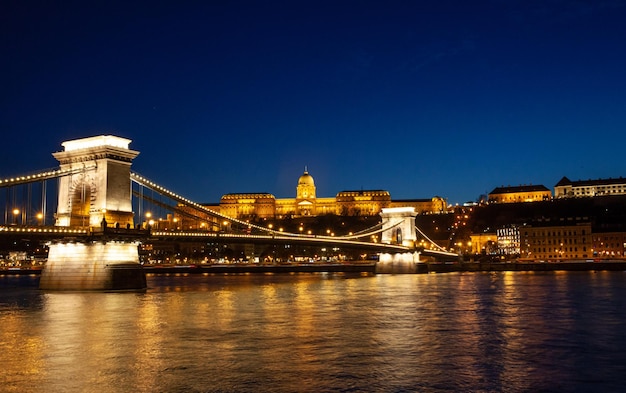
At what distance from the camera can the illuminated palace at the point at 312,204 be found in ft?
574

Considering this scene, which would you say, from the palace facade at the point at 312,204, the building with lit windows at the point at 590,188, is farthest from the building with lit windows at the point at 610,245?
the palace facade at the point at 312,204

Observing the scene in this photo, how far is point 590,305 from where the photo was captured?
30672 mm

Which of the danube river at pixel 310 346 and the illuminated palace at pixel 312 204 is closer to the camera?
the danube river at pixel 310 346

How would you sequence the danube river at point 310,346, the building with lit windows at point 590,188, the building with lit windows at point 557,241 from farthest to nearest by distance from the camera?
the building with lit windows at point 590,188, the building with lit windows at point 557,241, the danube river at point 310,346

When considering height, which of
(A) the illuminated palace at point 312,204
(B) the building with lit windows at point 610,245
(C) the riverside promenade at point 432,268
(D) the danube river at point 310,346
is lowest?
(D) the danube river at point 310,346

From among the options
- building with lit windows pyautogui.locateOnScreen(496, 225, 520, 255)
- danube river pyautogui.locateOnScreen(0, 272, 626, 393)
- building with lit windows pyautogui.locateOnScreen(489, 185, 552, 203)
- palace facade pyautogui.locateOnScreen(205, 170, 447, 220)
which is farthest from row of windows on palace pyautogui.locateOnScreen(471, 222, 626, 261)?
danube river pyautogui.locateOnScreen(0, 272, 626, 393)

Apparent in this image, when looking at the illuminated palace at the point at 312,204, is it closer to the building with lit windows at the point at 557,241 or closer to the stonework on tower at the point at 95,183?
the building with lit windows at the point at 557,241

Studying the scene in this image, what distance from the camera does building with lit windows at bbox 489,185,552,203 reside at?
533 ft

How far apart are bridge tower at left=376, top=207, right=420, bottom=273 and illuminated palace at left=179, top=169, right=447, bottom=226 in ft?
298

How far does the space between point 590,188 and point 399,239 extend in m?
95.2

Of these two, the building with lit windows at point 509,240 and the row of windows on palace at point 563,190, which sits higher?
the row of windows on palace at point 563,190

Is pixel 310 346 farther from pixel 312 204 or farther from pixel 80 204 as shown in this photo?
pixel 312 204

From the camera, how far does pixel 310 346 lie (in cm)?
1839

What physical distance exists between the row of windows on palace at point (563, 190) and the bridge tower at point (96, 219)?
13815 cm
